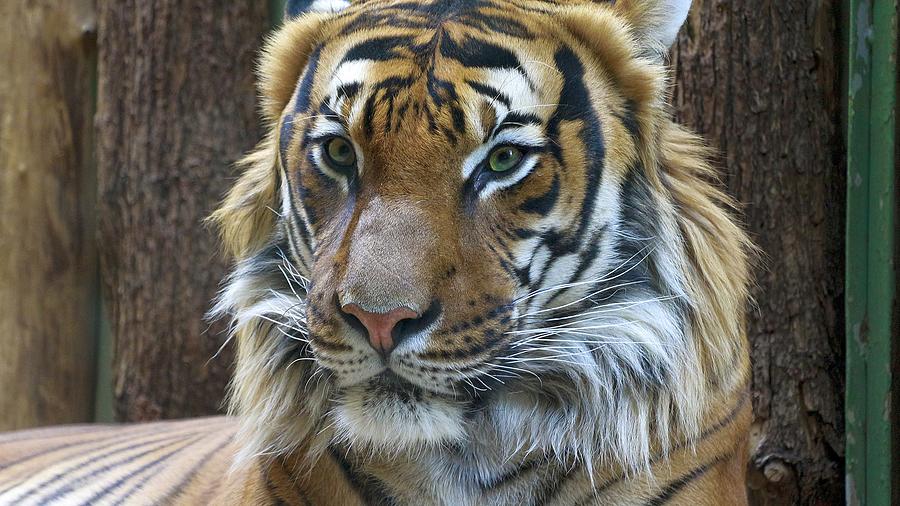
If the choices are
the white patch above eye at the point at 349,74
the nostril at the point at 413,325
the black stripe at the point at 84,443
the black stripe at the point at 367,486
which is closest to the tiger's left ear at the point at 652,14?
the white patch above eye at the point at 349,74

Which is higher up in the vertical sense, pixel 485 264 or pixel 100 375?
pixel 485 264

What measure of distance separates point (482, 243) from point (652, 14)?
61 centimetres

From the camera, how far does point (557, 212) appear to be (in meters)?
1.92

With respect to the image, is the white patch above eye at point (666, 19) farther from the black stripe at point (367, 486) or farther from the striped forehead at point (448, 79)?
the black stripe at point (367, 486)

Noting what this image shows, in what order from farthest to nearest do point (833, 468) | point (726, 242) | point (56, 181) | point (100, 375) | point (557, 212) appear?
point (100, 375)
point (56, 181)
point (833, 468)
point (726, 242)
point (557, 212)

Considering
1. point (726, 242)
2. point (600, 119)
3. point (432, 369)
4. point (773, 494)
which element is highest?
point (600, 119)

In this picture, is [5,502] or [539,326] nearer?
[539,326]

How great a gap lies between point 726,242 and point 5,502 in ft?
6.52

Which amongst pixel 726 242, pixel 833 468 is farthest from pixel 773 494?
pixel 726 242

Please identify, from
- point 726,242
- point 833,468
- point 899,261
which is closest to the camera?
point 726,242

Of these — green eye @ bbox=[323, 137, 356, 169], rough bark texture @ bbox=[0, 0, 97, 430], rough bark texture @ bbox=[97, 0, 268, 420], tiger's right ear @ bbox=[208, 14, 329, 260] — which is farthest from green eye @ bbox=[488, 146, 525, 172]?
rough bark texture @ bbox=[0, 0, 97, 430]

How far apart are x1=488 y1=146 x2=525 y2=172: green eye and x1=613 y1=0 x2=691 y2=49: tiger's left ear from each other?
399 millimetres

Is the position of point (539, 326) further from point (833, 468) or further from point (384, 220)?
point (833, 468)

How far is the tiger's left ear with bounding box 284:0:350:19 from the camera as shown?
221 cm
